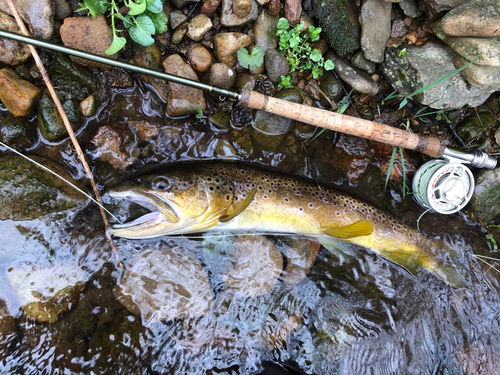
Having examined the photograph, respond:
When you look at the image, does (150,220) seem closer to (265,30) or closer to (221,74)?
(221,74)

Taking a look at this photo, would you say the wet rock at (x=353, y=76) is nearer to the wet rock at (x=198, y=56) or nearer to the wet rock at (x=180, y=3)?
the wet rock at (x=198, y=56)

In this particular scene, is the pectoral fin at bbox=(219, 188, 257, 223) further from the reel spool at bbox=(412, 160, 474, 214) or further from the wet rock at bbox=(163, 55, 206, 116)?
the reel spool at bbox=(412, 160, 474, 214)

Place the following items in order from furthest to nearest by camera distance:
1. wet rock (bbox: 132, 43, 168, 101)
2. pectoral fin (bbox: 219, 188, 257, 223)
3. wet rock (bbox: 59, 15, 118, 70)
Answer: wet rock (bbox: 132, 43, 168, 101)
pectoral fin (bbox: 219, 188, 257, 223)
wet rock (bbox: 59, 15, 118, 70)

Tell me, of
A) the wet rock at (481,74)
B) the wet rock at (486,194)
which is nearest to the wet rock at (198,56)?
the wet rock at (481,74)

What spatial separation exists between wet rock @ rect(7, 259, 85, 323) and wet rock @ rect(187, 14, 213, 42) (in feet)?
6.86

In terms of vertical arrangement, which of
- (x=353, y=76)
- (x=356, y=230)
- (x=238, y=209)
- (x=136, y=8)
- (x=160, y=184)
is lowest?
(x=356, y=230)

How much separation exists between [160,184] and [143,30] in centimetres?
112

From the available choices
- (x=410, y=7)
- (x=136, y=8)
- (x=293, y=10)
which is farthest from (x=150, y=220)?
(x=410, y=7)

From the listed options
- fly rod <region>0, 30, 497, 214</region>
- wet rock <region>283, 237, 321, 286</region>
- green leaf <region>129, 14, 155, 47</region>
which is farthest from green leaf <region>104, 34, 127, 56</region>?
wet rock <region>283, 237, 321, 286</region>

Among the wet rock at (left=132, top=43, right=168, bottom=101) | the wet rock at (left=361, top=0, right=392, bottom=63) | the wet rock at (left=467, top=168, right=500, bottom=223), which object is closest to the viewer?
the wet rock at (left=132, top=43, right=168, bottom=101)

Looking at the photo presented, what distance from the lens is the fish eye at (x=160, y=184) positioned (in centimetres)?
216

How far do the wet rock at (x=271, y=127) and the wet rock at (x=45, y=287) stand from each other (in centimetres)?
189

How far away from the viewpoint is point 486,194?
114 inches

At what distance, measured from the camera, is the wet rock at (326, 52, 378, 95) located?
2.58 metres
